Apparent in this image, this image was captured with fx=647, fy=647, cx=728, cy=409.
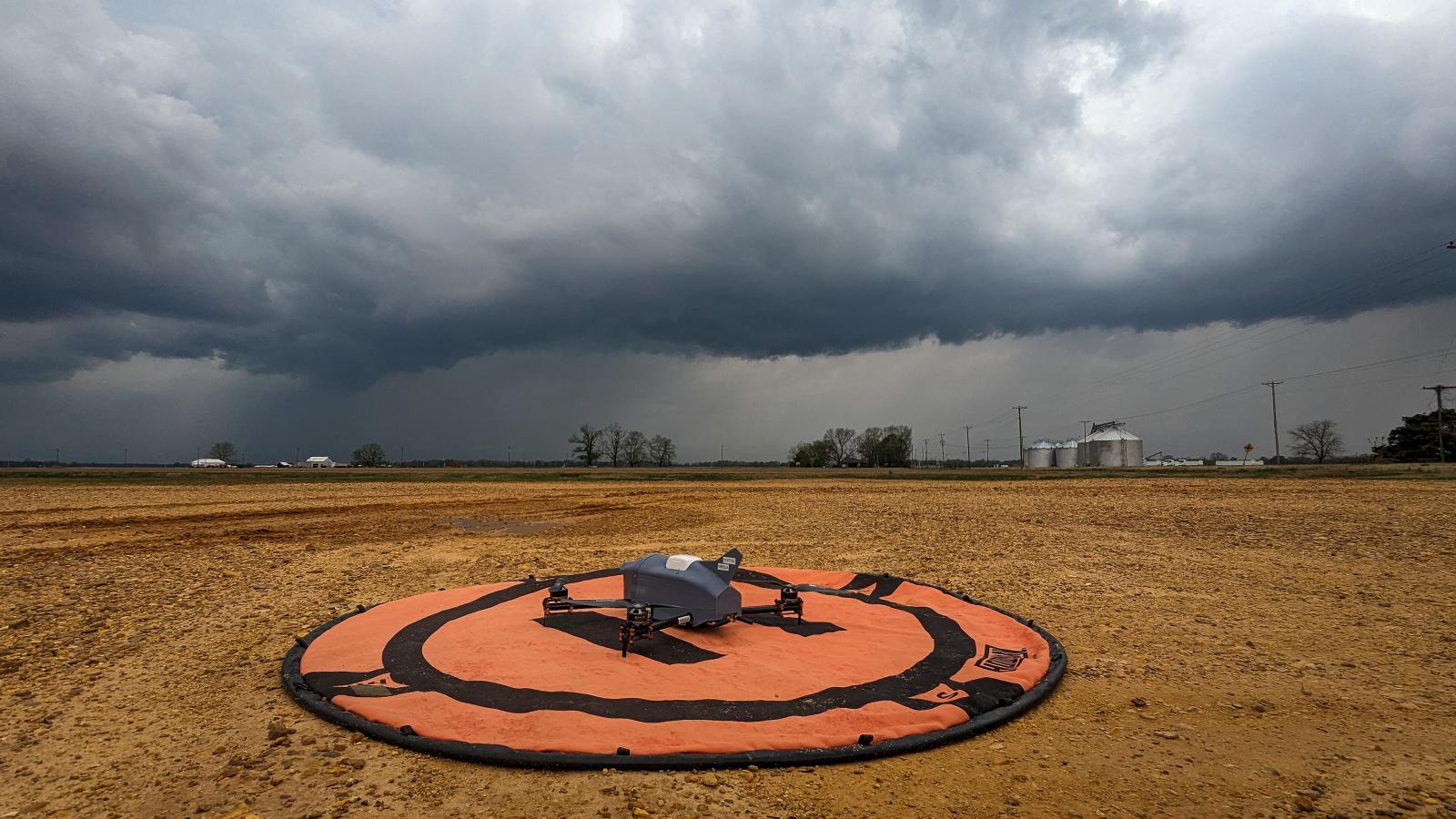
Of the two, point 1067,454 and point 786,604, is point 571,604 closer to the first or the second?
point 786,604

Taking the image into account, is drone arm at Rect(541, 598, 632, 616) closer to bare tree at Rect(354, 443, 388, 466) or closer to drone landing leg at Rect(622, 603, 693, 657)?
drone landing leg at Rect(622, 603, 693, 657)

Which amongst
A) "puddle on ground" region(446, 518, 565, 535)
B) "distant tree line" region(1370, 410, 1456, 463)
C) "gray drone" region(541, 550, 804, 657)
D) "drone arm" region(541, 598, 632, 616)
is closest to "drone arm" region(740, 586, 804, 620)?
"gray drone" region(541, 550, 804, 657)

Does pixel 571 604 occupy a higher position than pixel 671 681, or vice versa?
pixel 571 604

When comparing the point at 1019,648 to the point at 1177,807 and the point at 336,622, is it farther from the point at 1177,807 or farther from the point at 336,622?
the point at 336,622

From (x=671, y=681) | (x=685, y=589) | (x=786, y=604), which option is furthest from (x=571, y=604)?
(x=786, y=604)

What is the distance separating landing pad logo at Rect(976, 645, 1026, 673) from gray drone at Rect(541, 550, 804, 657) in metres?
1.92

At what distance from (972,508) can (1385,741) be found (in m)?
18.4

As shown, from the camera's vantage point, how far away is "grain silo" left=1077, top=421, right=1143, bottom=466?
95.2 m

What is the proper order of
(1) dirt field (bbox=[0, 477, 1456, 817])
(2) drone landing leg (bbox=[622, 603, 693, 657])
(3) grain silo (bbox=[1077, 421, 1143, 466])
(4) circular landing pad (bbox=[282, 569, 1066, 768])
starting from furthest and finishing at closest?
(3) grain silo (bbox=[1077, 421, 1143, 466]) < (2) drone landing leg (bbox=[622, 603, 693, 657]) < (4) circular landing pad (bbox=[282, 569, 1066, 768]) < (1) dirt field (bbox=[0, 477, 1456, 817])

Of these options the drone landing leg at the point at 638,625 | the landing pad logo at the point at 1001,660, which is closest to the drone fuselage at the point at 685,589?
the drone landing leg at the point at 638,625

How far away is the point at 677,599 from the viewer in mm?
6746

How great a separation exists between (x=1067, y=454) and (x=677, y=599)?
111 metres

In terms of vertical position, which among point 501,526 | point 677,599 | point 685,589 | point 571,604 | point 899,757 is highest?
point 685,589

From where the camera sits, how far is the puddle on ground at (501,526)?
17506 mm
